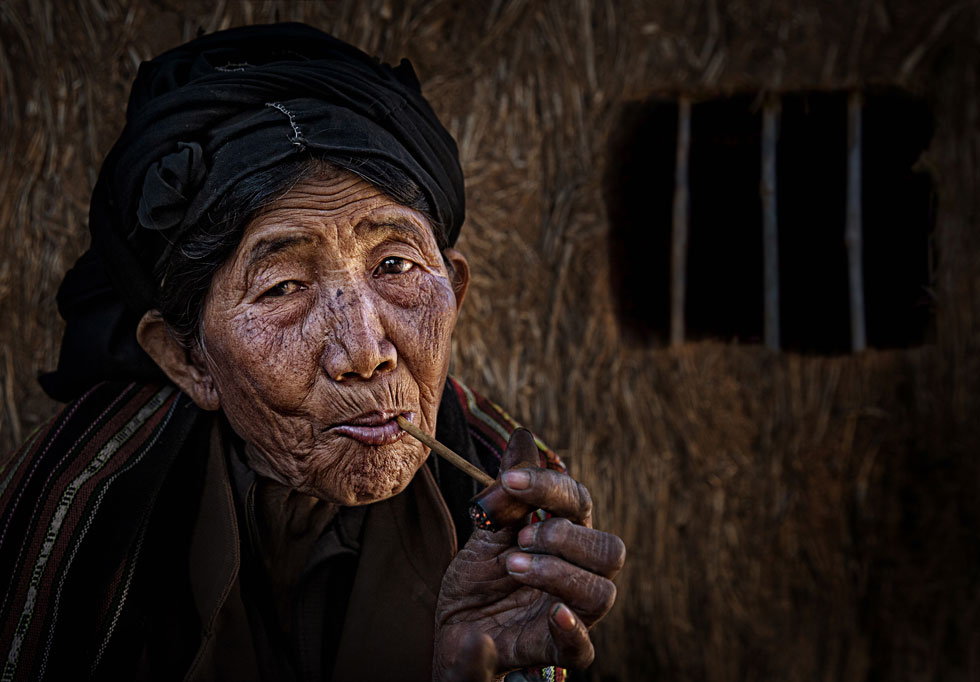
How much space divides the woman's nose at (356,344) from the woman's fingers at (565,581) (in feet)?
1.59

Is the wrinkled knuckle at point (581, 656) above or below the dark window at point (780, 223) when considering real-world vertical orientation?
below

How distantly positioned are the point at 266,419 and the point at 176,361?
34cm

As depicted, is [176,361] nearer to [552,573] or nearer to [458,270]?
[458,270]

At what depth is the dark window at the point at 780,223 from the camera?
2.90 m

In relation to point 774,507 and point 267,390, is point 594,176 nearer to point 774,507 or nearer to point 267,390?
point 774,507

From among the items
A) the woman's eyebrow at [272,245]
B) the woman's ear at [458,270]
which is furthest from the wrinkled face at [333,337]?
the woman's ear at [458,270]

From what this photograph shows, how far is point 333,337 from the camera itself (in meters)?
1.73

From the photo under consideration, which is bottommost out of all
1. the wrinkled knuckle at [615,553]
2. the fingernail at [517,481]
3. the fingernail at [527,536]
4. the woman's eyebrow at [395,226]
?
the wrinkled knuckle at [615,553]

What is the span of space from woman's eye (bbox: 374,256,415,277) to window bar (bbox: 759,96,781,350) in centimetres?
153

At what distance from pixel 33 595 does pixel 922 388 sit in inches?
→ 105

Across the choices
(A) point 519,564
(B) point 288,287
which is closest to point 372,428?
(B) point 288,287

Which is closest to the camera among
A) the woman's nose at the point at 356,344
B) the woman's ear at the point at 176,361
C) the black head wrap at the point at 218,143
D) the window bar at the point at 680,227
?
the woman's nose at the point at 356,344

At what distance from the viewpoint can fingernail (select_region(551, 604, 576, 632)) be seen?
1420 mm

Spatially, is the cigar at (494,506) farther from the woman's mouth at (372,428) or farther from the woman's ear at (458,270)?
the woman's ear at (458,270)
